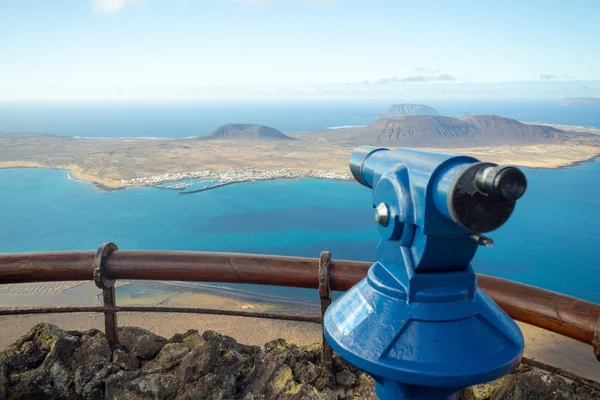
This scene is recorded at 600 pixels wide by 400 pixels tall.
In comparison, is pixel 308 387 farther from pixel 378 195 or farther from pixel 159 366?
pixel 378 195

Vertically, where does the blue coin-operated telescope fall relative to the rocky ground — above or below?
above

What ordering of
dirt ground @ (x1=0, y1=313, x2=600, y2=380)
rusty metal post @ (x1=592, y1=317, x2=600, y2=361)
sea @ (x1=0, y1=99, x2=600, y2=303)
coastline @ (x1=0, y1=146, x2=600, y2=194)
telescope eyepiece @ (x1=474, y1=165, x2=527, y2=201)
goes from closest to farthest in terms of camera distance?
telescope eyepiece @ (x1=474, y1=165, x2=527, y2=201), rusty metal post @ (x1=592, y1=317, x2=600, y2=361), dirt ground @ (x1=0, y1=313, x2=600, y2=380), sea @ (x1=0, y1=99, x2=600, y2=303), coastline @ (x1=0, y1=146, x2=600, y2=194)

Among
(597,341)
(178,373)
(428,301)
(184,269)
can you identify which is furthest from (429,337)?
(178,373)

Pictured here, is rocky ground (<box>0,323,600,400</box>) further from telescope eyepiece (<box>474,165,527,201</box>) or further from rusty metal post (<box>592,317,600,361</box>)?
telescope eyepiece (<box>474,165,527,201</box>)

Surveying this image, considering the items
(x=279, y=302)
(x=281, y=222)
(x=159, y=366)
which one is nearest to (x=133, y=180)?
(x=281, y=222)

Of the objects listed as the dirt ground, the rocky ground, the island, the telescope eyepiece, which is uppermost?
the telescope eyepiece

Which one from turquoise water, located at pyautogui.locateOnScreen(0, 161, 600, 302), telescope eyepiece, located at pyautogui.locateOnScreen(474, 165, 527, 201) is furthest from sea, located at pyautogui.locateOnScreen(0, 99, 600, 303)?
telescope eyepiece, located at pyautogui.locateOnScreen(474, 165, 527, 201)

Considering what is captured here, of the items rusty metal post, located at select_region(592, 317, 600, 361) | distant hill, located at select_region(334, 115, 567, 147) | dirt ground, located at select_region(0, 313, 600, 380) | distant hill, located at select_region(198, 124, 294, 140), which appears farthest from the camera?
distant hill, located at select_region(198, 124, 294, 140)
